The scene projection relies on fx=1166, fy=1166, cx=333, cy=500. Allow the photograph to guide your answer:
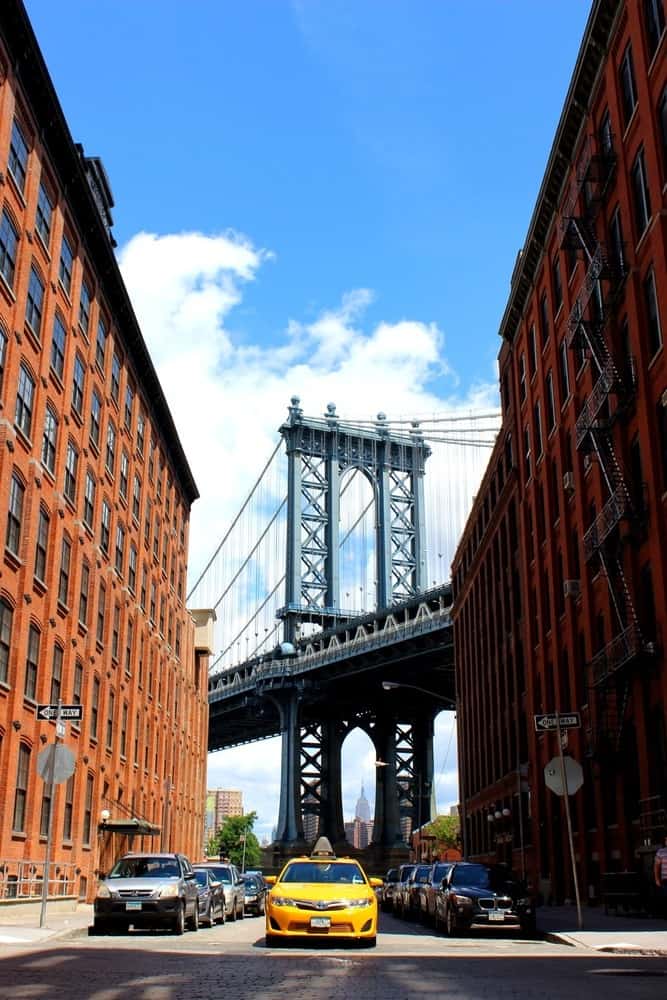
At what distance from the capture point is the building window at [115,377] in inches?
1820

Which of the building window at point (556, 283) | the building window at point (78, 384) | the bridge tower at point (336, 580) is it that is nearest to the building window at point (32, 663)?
the building window at point (78, 384)

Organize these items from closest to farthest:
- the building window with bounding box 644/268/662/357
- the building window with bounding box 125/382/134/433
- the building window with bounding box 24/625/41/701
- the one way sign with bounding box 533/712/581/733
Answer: the one way sign with bounding box 533/712/581/733 → the building window with bounding box 644/268/662/357 → the building window with bounding box 24/625/41/701 → the building window with bounding box 125/382/134/433

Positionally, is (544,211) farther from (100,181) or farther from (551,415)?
(100,181)

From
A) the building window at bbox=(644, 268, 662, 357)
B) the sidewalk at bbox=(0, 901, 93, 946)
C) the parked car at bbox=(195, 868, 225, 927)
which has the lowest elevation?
the sidewalk at bbox=(0, 901, 93, 946)

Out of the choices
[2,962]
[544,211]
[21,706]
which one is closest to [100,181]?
[544,211]

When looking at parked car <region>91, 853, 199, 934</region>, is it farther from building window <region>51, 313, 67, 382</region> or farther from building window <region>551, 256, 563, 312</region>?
building window <region>551, 256, 563, 312</region>

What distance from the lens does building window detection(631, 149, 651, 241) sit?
31516 mm

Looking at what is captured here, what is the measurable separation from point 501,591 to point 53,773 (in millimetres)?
38034

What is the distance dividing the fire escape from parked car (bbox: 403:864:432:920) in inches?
255

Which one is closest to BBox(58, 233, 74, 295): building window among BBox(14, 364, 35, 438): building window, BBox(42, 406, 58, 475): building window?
BBox(42, 406, 58, 475): building window

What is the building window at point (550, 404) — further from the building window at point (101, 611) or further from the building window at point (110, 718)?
the building window at point (110, 718)

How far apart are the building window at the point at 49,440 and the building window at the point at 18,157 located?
6.68m

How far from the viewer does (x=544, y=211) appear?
4316 centimetres

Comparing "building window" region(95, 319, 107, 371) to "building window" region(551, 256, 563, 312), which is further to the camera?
"building window" region(95, 319, 107, 371)
